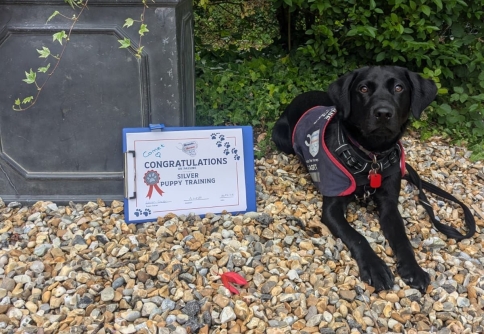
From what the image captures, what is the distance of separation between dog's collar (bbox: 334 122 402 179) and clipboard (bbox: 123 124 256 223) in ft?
1.79

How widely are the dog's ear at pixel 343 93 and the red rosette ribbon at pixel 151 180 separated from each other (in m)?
1.12

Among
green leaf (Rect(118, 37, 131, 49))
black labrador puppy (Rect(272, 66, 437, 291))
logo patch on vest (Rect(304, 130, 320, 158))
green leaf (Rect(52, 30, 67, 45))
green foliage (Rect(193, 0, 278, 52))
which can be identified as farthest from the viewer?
green foliage (Rect(193, 0, 278, 52))

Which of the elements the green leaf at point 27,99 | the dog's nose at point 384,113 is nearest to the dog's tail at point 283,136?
the dog's nose at point 384,113

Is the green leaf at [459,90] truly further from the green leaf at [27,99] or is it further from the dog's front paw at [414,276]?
the green leaf at [27,99]

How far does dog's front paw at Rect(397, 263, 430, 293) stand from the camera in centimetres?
220

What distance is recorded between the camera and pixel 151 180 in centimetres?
264

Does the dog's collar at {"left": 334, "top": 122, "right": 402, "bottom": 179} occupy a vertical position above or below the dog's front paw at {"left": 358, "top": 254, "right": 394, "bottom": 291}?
above

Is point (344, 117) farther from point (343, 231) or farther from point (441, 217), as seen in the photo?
point (441, 217)

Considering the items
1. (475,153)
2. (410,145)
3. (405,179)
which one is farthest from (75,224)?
(475,153)

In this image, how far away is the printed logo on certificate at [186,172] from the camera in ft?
8.60

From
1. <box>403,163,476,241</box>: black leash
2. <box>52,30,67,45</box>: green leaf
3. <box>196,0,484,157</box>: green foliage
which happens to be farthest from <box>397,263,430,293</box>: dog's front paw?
<box>52,30,67,45</box>: green leaf

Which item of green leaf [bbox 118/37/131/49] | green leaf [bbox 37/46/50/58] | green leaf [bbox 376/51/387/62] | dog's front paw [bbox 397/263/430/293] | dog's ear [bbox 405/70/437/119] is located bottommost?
dog's front paw [bbox 397/263/430/293]

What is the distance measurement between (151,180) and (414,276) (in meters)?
1.45

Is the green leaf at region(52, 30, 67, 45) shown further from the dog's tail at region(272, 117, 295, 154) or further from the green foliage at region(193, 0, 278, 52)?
Result: the green foliage at region(193, 0, 278, 52)
